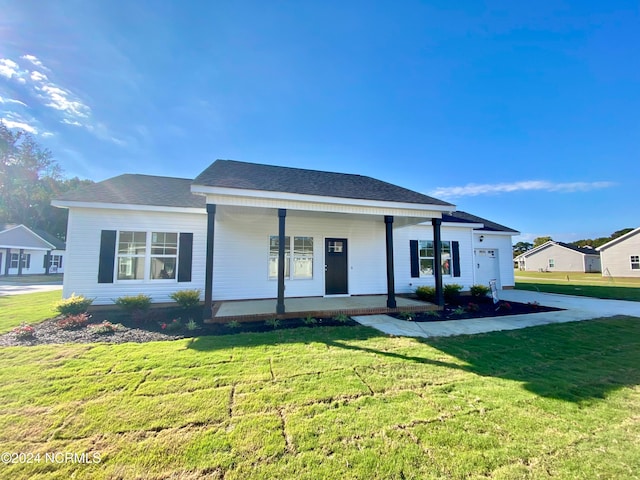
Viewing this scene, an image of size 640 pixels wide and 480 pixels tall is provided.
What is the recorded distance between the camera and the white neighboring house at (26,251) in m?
21.7

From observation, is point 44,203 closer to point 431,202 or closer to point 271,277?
point 271,277

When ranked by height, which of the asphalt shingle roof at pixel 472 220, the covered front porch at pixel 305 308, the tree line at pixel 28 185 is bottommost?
the covered front porch at pixel 305 308

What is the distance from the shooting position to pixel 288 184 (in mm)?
7637

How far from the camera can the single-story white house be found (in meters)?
7.18

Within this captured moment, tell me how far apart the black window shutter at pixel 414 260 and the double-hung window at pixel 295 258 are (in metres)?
4.46

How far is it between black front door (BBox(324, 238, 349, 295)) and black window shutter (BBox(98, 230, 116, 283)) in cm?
679

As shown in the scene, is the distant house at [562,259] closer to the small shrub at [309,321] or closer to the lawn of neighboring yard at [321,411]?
the lawn of neighboring yard at [321,411]

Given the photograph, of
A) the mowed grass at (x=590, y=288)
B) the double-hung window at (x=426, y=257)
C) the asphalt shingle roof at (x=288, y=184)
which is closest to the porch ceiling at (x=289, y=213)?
the asphalt shingle roof at (x=288, y=184)

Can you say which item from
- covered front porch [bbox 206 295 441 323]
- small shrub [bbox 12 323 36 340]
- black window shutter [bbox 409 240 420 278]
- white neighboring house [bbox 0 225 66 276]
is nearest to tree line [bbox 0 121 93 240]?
white neighboring house [bbox 0 225 66 276]

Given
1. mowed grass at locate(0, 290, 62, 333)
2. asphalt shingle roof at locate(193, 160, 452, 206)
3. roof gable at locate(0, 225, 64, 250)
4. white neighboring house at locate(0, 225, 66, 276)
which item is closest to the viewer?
mowed grass at locate(0, 290, 62, 333)

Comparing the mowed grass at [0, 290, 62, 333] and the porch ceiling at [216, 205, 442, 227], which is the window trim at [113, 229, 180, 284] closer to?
the mowed grass at [0, 290, 62, 333]

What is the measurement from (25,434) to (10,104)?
2780cm

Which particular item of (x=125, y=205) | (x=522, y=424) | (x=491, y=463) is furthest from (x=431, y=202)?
(x=125, y=205)

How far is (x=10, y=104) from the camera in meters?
18.4
